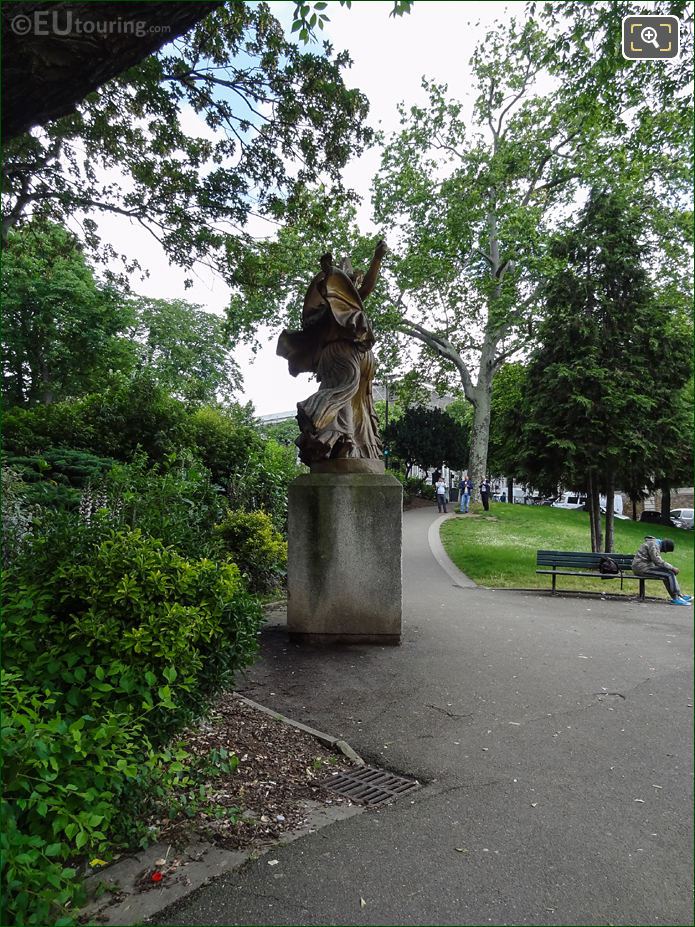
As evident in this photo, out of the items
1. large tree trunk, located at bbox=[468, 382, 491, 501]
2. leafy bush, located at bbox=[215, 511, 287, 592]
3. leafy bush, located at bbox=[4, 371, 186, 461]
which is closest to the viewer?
leafy bush, located at bbox=[215, 511, 287, 592]

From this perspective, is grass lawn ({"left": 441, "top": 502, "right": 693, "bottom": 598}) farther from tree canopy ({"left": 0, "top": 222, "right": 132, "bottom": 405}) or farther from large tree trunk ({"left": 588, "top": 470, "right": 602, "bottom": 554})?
tree canopy ({"left": 0, "top": 222, "right": 132, "bottom": 405})

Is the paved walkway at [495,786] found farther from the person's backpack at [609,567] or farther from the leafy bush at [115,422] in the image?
the leafy bush at [115,422]

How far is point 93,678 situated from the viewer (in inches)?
107

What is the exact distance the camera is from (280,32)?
22.8ft

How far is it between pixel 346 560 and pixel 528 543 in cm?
1219

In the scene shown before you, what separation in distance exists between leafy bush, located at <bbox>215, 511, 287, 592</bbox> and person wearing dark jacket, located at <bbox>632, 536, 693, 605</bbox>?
6165 mm

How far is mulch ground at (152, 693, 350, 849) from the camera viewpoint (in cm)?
283

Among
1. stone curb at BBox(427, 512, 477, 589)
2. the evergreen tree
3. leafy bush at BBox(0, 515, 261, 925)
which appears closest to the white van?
the evergreen tree

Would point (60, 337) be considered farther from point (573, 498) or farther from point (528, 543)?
point (573, 498)

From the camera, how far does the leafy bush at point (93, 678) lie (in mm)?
2057

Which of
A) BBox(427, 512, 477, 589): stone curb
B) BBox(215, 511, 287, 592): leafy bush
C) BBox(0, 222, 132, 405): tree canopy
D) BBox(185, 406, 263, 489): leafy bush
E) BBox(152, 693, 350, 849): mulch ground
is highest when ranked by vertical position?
BBox(0, 222, 132, 405): tree canopy

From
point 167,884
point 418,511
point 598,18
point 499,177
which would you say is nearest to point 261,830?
point 167,884

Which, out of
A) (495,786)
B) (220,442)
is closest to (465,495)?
(220,442)

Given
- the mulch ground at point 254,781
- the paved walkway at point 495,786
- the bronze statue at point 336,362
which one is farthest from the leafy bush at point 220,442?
the mulch ground at point 254,781
